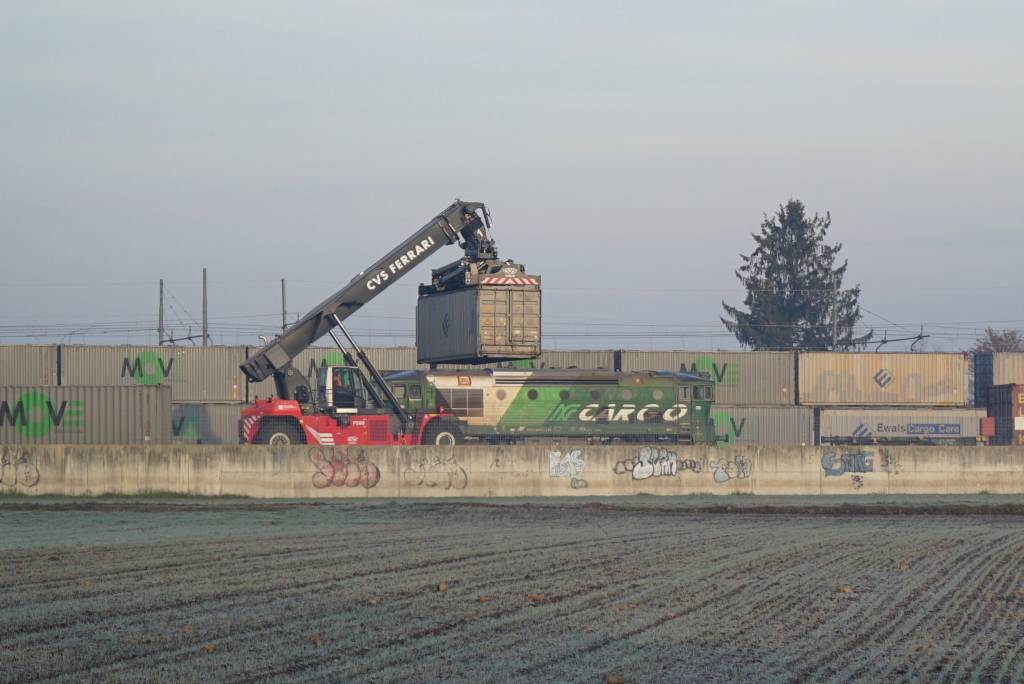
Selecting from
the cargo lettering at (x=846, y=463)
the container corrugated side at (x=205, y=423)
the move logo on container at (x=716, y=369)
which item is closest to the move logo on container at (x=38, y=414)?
the container corrugated side at (x=205, y=423)

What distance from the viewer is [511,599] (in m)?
14.8

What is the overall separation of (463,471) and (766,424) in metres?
32.4

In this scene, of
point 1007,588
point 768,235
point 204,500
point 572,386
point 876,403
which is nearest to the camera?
point 1007,588

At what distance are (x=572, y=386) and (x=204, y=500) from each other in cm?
1609

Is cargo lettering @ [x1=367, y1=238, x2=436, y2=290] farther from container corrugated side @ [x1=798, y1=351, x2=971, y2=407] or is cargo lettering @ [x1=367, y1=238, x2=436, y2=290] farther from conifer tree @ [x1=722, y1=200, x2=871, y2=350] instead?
conifer tree @ [x1=722, y1=200, x2=871, y2=350]

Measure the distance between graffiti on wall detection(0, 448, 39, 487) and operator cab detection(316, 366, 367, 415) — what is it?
33.8 feet

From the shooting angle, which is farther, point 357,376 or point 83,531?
point 357,376

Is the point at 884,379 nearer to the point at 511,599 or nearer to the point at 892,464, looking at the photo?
the point at 892,464

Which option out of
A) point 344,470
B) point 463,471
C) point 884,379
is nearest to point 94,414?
point 344,470

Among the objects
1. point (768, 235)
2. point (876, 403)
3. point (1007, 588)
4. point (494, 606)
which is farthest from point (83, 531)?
point (768, 235)

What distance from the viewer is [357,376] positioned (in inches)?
1615

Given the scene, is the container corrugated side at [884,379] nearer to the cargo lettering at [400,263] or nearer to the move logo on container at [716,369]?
the move logo on container at [716,369]

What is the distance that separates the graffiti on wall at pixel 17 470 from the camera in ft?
109

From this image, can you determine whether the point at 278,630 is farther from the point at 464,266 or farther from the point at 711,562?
the point at 464,266
